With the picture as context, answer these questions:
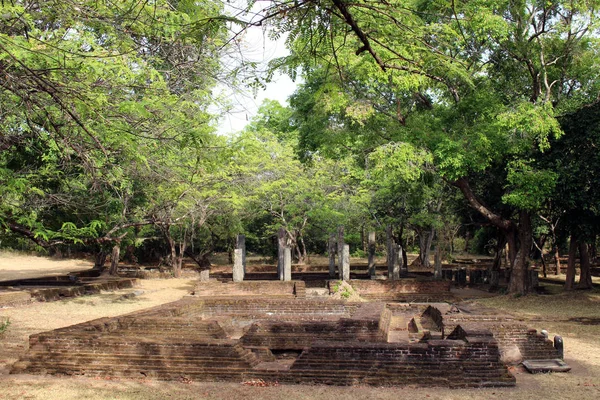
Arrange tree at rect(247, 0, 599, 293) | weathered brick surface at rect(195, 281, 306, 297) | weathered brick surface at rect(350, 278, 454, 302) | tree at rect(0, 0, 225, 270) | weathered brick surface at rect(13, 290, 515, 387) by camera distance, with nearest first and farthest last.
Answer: tree at rect(0, 0, 225, 270) < weathered brick surface at rect(13, 290, 515, 387) < tree at rect(247, 0, 599, 293) < weathered brick surface at rect(195, 281, 306, 297) < weathered brick surface at rect(350, 278, 454, 302)

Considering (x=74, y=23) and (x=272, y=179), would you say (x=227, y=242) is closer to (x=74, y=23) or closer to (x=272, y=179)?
(x=272, y=179)

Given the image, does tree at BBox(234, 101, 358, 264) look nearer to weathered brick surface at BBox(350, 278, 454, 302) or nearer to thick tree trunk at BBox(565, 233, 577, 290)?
weathered brick surface at BBox(350, 278, 454, 302)

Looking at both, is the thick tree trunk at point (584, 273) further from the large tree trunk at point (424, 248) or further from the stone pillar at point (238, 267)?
the stone pillar at point (238, 267)

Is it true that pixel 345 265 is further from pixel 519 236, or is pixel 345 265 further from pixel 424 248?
pixel 424 248

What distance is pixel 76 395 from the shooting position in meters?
7.72

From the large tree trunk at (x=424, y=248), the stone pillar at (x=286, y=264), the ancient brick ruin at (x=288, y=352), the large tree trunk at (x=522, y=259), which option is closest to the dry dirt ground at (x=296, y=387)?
the ancient brick ruin at (x=288, y=352)

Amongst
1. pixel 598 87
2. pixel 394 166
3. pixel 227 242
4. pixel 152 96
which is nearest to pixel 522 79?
pixel 598 87

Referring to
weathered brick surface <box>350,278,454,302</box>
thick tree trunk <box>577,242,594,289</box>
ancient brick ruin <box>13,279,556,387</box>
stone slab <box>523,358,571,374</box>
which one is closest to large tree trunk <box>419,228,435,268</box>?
thick tree trunk <box>577,242,594,289</box>

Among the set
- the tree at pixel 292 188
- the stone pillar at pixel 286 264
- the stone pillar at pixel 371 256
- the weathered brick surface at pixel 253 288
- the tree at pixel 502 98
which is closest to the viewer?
the tree at pixel 502 98

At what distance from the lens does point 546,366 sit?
9180 millimetres

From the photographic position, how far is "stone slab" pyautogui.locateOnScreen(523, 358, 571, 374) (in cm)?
915

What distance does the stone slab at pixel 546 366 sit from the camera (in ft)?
30.0

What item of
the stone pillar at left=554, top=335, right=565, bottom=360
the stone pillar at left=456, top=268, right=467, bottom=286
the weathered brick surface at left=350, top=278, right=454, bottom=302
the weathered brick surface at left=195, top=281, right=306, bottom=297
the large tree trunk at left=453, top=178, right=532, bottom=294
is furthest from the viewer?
the stone pillar at left=456, top=268, right=467, bottom=286

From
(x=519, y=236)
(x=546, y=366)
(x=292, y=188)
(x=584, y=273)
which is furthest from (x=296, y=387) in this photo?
(x=292, y=188)
